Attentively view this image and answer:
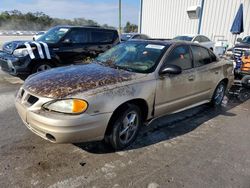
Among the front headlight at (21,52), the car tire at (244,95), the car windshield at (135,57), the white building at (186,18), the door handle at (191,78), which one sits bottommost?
the car tire at (244,95)

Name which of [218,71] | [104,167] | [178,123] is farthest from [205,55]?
[104,167]

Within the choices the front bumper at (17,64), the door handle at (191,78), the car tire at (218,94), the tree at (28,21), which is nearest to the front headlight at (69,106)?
the door handle at (191,78)

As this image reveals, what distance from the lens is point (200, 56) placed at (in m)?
4.44

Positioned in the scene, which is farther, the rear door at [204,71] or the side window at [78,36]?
the side window at [78,36]

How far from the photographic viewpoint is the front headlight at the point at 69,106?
2588 millimetres

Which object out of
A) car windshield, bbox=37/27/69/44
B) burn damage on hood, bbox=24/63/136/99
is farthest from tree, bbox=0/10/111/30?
burn damage on hood, bbox=24/63/136/99

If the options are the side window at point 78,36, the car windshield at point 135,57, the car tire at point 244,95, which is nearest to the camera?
the car windshield at point 135,57

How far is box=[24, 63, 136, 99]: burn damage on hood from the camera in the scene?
2.71 m

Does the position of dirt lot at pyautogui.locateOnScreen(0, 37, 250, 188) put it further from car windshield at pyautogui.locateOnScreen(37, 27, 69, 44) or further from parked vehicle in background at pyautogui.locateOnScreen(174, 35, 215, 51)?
parked vehicle in background at pyautogui.locateOnScreen(174, 35, 215, 51)

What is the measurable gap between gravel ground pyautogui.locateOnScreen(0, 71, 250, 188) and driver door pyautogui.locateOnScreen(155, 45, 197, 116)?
468 millimetres

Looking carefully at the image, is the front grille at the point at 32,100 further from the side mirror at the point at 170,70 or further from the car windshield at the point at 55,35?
the car windshield at the point at 55,35

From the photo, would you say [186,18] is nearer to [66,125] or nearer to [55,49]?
[55,49]

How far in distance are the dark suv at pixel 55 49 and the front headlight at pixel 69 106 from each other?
12.7 ft

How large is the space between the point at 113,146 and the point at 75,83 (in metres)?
1.05
